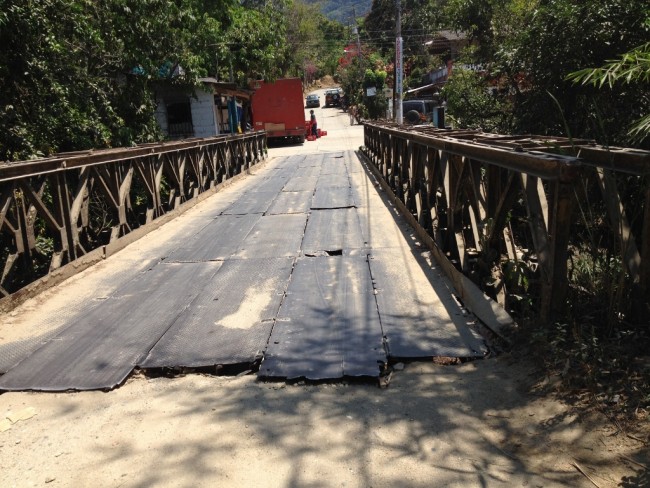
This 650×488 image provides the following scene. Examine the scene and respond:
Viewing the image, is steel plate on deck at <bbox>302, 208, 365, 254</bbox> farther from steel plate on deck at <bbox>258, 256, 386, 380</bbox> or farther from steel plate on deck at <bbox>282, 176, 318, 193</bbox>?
steel plate on deck at <bbox>282, 176, 318, 193</bbox>

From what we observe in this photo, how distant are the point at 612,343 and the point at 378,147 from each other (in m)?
10.9

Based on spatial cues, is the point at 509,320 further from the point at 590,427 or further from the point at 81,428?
the point at 81,428

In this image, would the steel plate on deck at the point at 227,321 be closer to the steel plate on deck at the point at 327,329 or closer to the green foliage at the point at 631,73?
the steel plate on deck at the point at 327,329

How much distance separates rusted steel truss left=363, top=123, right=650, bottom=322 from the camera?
2963mm

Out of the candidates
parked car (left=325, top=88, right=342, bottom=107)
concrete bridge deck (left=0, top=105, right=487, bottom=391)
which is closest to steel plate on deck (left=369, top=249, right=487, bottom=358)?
concrete bridge deck (left=0, top=105, right=487, bottom=391)

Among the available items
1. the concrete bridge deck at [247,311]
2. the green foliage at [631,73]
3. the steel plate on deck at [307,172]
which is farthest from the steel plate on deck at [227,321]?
the steel plate on deck at [307,172]

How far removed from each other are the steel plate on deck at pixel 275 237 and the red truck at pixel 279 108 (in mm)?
20599

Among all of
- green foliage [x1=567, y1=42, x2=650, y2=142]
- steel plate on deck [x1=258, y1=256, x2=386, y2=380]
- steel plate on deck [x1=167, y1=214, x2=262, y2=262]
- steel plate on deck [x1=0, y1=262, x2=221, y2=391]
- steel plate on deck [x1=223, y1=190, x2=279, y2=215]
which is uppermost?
green foliage [x1=567, y1=42, x2=650, y2=142]

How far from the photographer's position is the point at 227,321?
164 inches

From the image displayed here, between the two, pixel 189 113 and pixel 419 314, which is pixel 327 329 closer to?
pixel 419 314

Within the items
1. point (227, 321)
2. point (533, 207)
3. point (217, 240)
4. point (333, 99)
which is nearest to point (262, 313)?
point (227, 321)

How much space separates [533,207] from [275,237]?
13.9ft

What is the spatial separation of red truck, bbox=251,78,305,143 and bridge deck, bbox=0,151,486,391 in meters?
21.6

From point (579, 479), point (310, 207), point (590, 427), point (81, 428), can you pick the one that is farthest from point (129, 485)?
point (310, 207)
